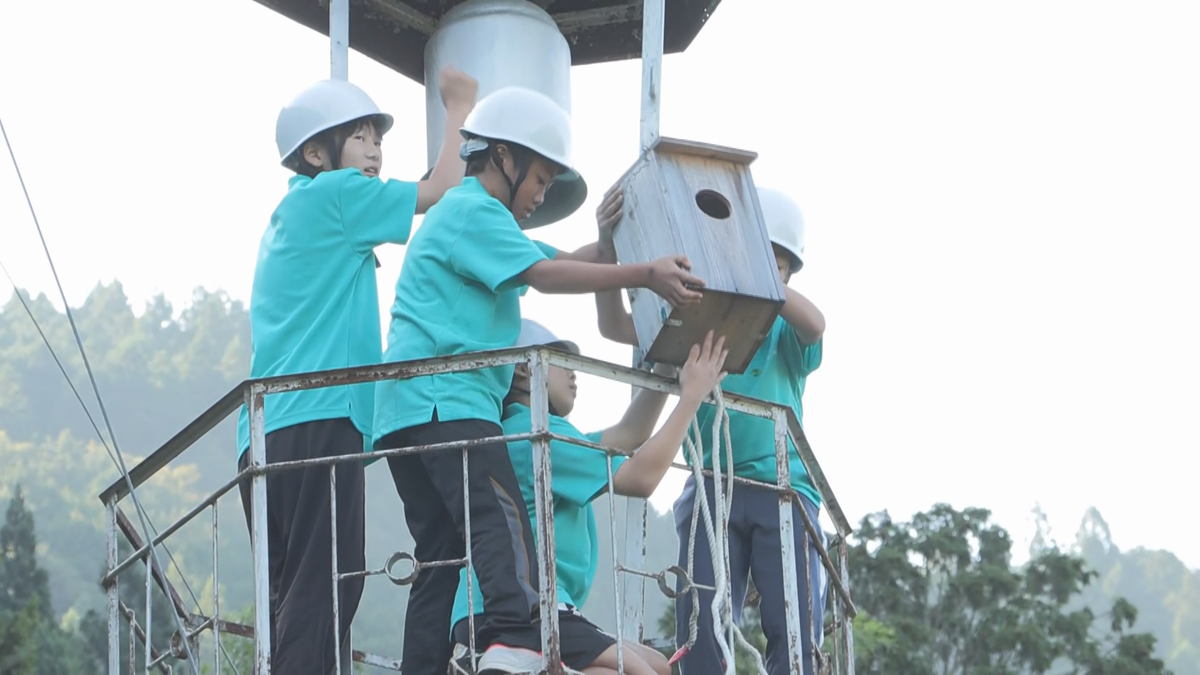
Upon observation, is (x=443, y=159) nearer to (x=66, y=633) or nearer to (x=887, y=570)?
(x=887, y=570)

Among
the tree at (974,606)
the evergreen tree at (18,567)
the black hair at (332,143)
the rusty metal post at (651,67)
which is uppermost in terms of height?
the evergreen tree at (18,567)

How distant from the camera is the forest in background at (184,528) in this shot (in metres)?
24.8

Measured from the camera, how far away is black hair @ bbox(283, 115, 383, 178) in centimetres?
581

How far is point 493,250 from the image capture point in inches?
200

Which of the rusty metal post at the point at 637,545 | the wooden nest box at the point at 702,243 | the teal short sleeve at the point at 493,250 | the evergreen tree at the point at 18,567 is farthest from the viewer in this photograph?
the evergreen tree at the point at 18,567

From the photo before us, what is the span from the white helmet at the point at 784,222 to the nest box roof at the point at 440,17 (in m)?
1.15

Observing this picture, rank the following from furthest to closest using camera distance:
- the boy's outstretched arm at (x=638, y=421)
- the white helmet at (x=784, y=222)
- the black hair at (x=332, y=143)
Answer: the white helmet at (x=784, y=222) < the black hair at (x=332, y=143) < the boy's outstretched arm at (x=638, y=421)

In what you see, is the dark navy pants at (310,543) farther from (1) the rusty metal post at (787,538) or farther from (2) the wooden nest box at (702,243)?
(1) the rusty metal post at (787,538)

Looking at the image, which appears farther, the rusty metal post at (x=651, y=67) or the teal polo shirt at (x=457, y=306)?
the rusty metal post at (x=651, y=67)

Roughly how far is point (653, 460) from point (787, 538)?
2.07 feet

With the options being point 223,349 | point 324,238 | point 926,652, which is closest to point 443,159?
point 324,238

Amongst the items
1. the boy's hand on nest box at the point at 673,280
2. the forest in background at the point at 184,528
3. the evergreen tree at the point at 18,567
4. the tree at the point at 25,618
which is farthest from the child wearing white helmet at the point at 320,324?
the evergreen tree at the point at 18,567

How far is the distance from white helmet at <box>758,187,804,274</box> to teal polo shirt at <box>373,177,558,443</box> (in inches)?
55.0

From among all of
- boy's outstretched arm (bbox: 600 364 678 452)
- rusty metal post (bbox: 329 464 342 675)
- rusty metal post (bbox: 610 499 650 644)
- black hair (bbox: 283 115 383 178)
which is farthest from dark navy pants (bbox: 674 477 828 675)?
black hair (bbox: 283 115 383 178)
